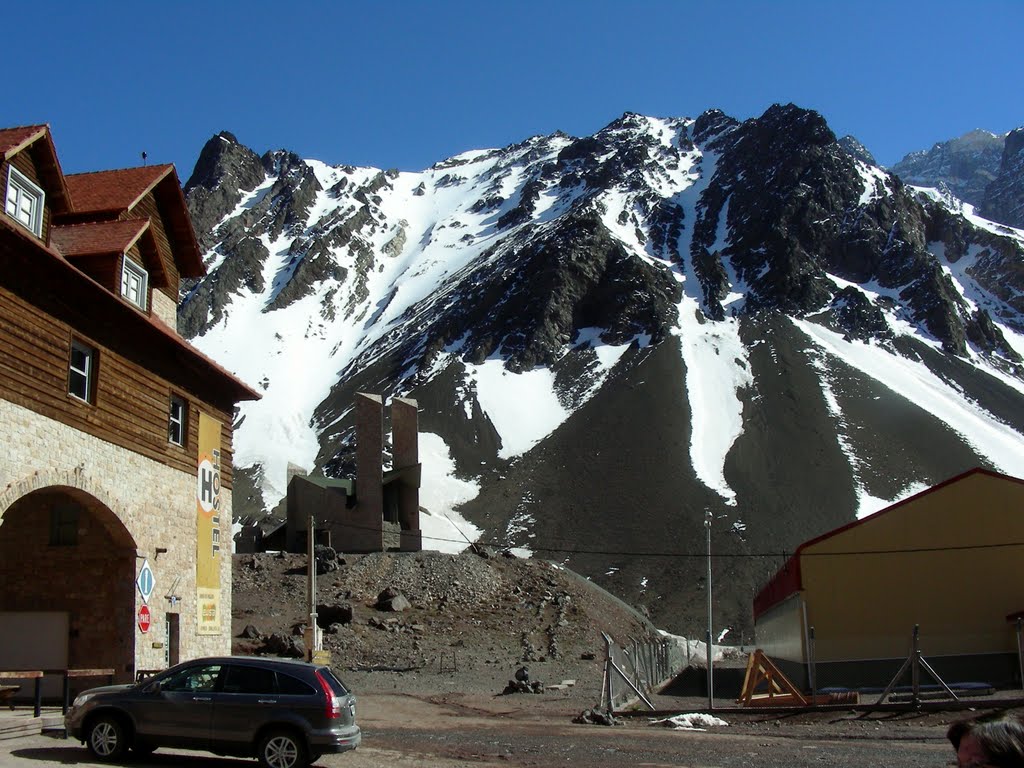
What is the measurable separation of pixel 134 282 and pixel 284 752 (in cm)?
1236

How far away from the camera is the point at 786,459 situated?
97.7 metres

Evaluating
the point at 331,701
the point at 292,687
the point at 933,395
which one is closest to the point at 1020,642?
the point at 331,701

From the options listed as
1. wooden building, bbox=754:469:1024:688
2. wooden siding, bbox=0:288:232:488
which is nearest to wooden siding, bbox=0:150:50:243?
wooden siding, bbox=0:288:232:488

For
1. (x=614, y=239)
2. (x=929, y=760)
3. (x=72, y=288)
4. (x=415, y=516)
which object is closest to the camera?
(x=929, y=760)

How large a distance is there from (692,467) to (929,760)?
80.5m

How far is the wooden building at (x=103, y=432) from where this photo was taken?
57.7 feet

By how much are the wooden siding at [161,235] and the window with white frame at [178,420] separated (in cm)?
261

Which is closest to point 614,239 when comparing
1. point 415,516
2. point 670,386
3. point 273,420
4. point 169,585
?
point 670,386

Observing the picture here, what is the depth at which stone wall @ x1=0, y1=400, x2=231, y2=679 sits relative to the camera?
18812 mm

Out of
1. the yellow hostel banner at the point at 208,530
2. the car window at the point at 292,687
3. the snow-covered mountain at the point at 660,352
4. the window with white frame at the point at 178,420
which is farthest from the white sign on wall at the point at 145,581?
the snow-covered mountain at the point at 660,352

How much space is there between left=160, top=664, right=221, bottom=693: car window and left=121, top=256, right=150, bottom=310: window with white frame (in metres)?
9.82

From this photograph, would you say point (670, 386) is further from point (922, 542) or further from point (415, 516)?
point (922, 542)

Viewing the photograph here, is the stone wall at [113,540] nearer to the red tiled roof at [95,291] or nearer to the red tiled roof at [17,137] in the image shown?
the red tiled roof at [95,291]

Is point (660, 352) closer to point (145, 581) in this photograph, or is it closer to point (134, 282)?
point (134, 282)
